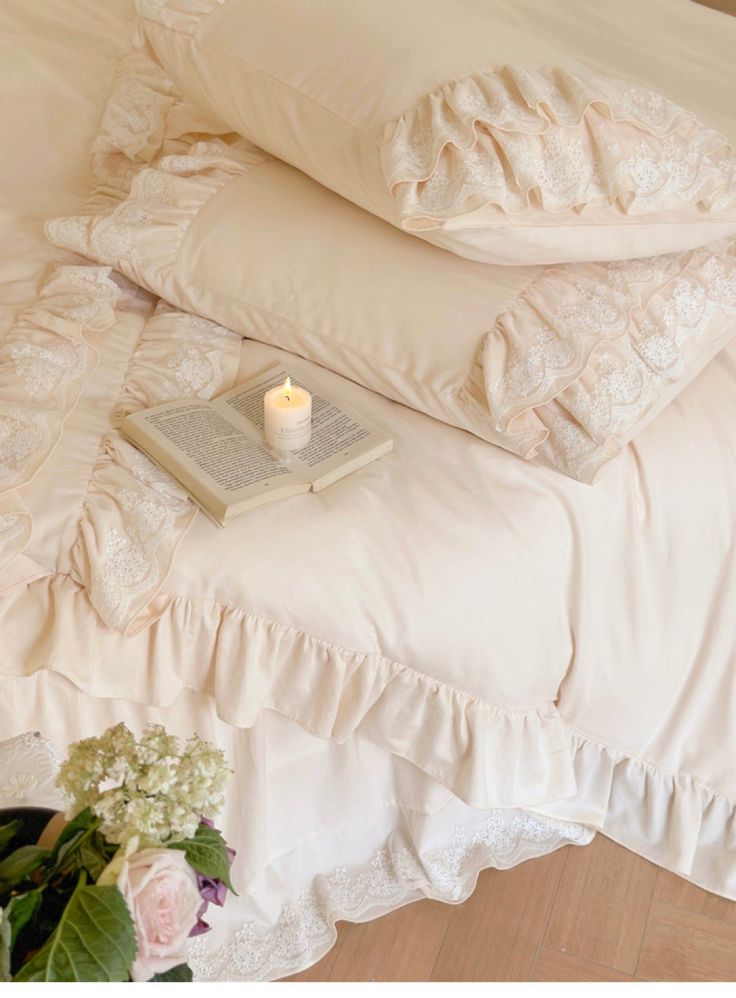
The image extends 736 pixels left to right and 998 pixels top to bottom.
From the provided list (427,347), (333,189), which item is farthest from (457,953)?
(333,189)

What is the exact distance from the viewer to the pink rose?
26.4 inches

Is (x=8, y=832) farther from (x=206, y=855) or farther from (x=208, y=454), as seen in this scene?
(x=208, y=454)

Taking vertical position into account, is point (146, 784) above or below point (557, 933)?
above

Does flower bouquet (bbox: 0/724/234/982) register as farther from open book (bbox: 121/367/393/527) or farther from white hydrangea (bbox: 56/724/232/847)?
open book (bbox: 121/367/393/527)

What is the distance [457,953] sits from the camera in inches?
56.1

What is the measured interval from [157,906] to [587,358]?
0.75 m

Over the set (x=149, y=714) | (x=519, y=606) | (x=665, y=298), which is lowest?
(x=149, y=714)

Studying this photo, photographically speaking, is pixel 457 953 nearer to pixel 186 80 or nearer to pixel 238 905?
pixel 238 905

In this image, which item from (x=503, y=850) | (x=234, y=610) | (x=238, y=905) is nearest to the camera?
(x=234, y=610)

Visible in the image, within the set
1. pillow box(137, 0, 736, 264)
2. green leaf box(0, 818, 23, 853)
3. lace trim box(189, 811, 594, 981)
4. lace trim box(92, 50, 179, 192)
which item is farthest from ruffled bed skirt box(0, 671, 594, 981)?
lace trim box(92, 50, 179, 192)

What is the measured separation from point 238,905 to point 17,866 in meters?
0.71

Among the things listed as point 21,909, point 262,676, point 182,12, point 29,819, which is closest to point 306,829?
point 262,676

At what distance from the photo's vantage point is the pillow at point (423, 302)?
1213mm

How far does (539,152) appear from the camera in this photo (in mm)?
1172
